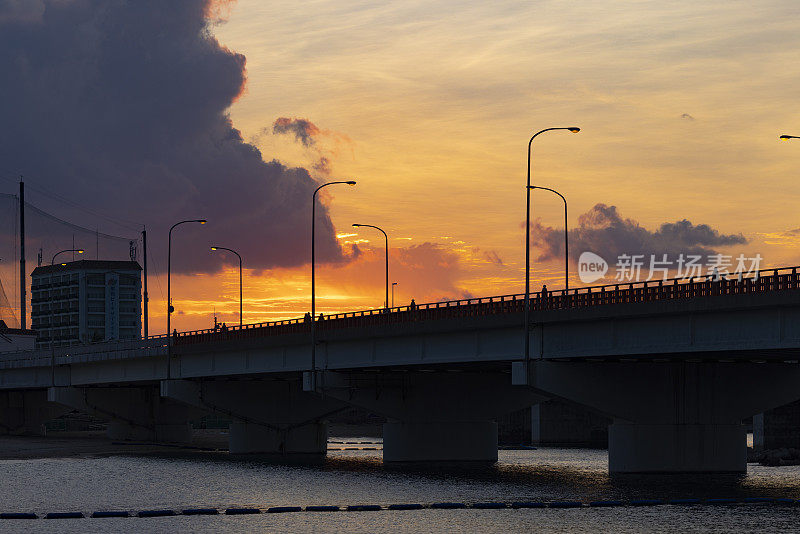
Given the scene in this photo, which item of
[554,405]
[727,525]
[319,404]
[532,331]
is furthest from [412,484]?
[554,405]

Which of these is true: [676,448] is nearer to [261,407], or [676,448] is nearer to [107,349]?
[261,407]

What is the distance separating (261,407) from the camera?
10000cm

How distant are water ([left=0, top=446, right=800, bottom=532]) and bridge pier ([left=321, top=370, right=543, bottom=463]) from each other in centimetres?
262

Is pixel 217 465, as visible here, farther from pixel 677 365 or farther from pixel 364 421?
pixel 364 421

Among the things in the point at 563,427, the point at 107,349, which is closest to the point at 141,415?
the point at 107,349

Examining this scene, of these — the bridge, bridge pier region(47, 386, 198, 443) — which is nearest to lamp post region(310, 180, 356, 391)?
the bridge

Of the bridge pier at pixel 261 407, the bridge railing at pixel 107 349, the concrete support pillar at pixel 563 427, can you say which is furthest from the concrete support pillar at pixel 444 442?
the concrete support pillar at pixel 563 427

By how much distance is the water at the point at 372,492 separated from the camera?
44875 mm

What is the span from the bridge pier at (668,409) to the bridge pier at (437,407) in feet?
54.7

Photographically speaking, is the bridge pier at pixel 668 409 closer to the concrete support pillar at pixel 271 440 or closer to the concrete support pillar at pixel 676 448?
the concrete support pillar at pixel 676 448

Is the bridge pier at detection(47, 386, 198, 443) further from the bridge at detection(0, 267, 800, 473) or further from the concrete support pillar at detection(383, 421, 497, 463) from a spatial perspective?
the concrete support pillar at detection(383, 421, 497, 463)

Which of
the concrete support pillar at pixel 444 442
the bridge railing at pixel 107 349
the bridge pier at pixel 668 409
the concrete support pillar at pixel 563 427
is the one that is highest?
the bridge railing at pixel 107 349

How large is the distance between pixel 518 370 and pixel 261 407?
126ft

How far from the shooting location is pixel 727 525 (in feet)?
146
